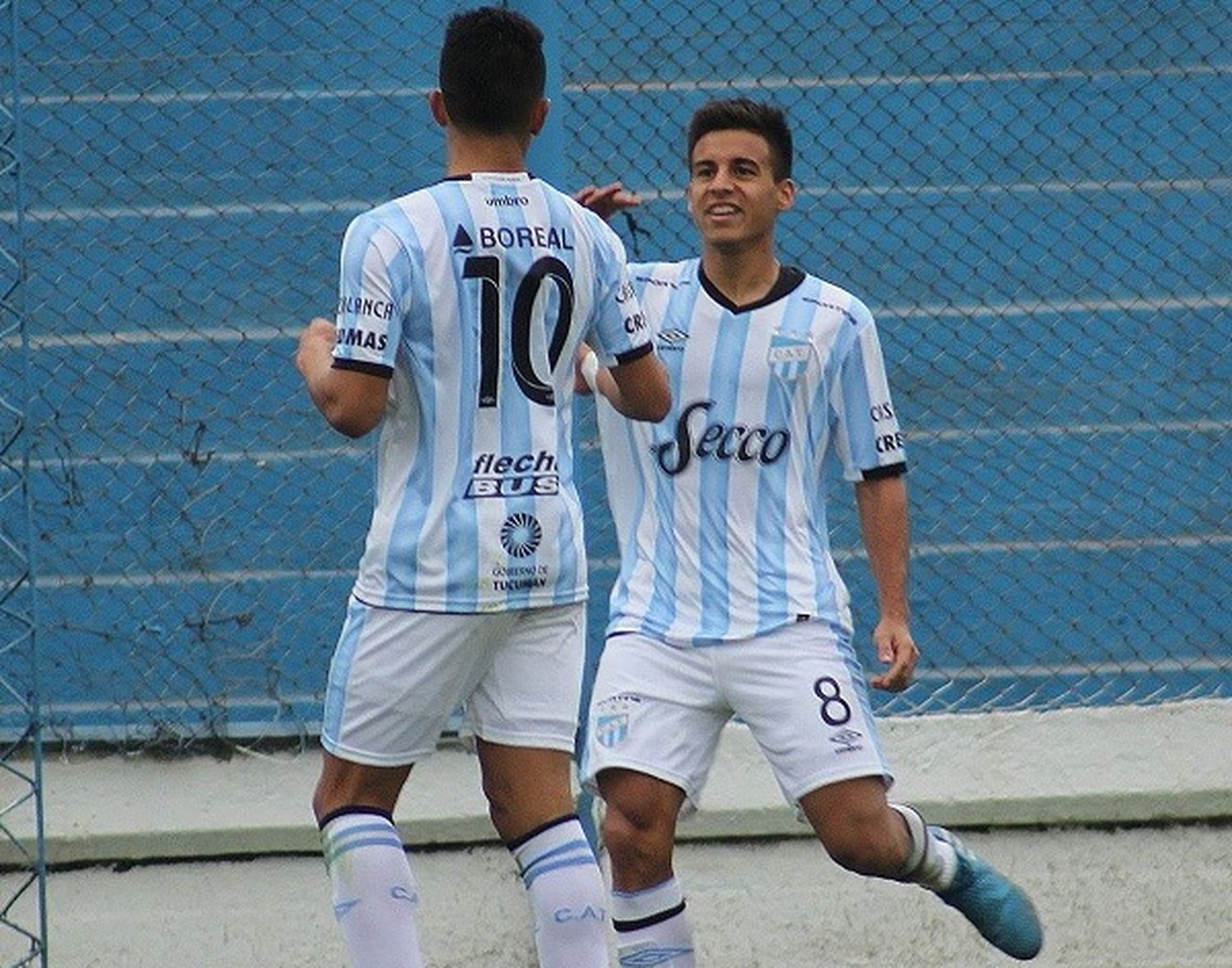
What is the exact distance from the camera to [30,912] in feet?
20.0

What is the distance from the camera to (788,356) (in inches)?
201

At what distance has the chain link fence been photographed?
6273mm

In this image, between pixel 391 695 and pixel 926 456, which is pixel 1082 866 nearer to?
pixel 926 456

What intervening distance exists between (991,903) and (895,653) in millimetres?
746

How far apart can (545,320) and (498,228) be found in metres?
0.21

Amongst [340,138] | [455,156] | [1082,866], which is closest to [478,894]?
[1082,866]

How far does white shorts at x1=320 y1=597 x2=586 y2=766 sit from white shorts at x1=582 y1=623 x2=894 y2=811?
1.64 ft

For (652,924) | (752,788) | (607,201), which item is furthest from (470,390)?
(752,788)

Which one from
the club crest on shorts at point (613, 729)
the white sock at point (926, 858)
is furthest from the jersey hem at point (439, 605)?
the white sock at point (926, 858)

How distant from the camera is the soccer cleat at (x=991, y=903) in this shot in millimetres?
5289

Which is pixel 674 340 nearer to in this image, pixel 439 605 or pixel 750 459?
pixel 750 459

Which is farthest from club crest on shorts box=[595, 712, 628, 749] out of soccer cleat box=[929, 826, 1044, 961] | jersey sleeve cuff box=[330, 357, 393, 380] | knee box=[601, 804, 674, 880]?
jersey sleeve cuff box=[330, 357, 393, 380]

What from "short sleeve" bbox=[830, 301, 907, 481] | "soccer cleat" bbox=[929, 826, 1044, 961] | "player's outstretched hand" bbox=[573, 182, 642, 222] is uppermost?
"player's outstretched hand" bbox=[573, 182, 642, 222]

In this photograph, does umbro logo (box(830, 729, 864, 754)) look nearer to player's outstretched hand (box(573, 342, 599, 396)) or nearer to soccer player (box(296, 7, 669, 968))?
soccer player (box(296, 7, 669, 968))
